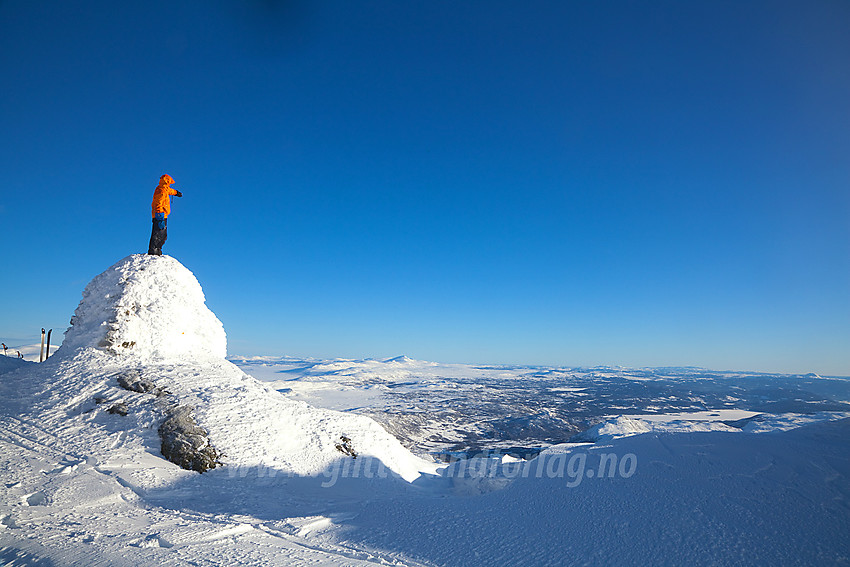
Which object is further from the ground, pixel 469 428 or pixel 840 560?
Answer: pixel 840 560

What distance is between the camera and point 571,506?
5926mm

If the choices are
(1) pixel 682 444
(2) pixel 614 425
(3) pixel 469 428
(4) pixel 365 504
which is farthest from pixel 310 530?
(3) pixel 469 428

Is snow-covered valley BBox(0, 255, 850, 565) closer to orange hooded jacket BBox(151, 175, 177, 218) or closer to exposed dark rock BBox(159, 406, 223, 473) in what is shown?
exposed dark rock BBox(159, 406, 223, 473)

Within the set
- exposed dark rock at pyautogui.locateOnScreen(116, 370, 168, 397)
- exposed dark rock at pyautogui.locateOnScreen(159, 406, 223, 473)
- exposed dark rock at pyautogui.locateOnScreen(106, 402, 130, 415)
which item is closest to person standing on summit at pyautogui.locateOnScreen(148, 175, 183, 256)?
exposed dark rock at pyautogui.locateOnScreen(116, 370, 168, 397)

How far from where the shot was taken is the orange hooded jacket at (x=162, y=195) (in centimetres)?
1234

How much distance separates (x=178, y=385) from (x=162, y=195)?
630 centimetres

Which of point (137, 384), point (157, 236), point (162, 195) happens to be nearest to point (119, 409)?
point (137, 384)

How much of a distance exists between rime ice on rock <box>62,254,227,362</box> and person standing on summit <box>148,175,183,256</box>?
1.57ft

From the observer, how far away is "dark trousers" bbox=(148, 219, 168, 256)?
1298cm

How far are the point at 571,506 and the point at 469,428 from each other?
3354cm

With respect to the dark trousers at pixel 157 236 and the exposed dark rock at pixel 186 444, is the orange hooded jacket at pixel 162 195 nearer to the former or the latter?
the dark trousers at pixel 157 236

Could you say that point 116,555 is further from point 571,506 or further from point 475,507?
point 571,506

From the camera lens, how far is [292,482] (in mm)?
8492

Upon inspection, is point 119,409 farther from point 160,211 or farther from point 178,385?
point 160,211
